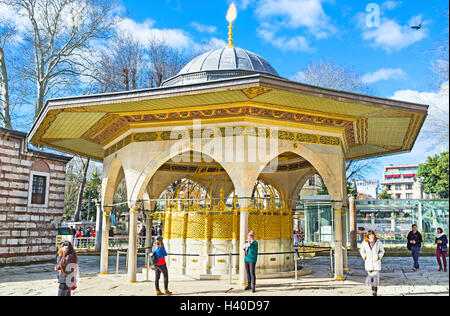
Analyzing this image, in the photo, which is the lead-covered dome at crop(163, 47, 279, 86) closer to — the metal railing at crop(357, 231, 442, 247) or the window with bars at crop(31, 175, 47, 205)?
the window with bars at crop(31, 175, 47, 205)

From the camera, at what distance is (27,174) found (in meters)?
14.4

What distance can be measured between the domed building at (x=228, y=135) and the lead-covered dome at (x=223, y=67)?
0.12ft

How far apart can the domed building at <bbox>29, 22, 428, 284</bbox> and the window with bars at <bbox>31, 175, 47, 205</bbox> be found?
10.1ft

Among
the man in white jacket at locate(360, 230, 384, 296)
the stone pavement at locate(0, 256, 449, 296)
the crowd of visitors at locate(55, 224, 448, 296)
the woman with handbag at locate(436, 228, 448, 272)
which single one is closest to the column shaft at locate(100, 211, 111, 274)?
the stone pavement at locate(0, 256, 449, 296)

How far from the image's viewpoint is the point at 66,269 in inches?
251

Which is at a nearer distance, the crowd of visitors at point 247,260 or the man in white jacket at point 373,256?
the crowd of visitors at point 247,260

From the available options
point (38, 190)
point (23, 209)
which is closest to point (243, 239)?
point (23, 209)

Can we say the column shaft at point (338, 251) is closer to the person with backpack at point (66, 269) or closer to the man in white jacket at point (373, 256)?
the man in white jacket at point (373, 256)

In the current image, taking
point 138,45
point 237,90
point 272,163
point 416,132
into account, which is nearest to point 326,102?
point 237,90

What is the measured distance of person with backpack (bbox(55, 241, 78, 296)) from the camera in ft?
21.0

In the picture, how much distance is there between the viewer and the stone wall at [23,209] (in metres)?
13.7

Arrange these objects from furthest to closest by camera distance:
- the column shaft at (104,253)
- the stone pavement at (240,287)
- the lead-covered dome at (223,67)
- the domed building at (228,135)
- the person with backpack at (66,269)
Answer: the lead-covered dome at (223,67)
the column shaft at (104,253)
the domed building at (228,135)
the stone pavement at (240,287)
the person with backpack at (66,269)

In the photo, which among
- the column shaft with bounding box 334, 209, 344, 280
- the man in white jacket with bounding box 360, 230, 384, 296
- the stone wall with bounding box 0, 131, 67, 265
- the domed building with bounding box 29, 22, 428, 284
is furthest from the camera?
the stone wall with bounding box 0, 131, 67, 265

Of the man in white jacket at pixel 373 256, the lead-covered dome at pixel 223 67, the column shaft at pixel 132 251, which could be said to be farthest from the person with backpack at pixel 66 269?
the lead-covered dome at pixel 223 67
